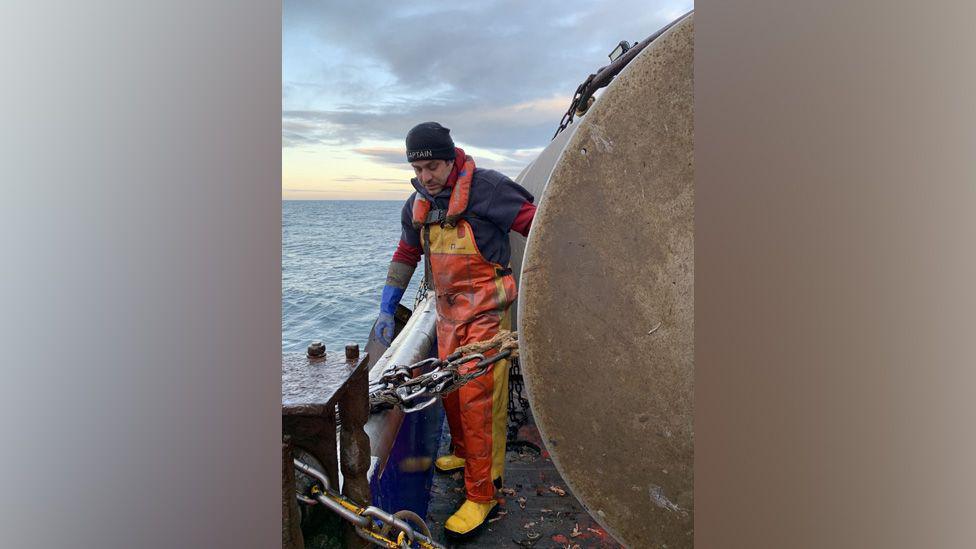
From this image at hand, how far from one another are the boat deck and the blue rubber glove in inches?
41.9

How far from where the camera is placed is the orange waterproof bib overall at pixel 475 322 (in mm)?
3545

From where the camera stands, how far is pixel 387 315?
4.50 m

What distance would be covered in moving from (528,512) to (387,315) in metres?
1.71

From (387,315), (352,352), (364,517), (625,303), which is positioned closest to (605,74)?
(625,303)

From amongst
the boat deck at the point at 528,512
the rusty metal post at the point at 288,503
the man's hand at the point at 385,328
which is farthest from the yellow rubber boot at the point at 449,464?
the rusty metal post at the point at 288,503

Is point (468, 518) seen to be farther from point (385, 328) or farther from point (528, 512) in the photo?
point (385, 328)

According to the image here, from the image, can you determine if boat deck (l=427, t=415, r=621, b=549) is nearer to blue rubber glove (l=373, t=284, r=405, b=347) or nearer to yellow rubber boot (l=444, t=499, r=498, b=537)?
yellow rubber boot (l=444, t=499, r=498, b=537)

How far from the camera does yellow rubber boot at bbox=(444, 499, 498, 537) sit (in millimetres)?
3395

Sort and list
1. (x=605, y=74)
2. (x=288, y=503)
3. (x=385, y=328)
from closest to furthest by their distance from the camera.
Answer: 1. (x=288, y=503)
2. (x=605, y=74)
3. (x=385, y=328)

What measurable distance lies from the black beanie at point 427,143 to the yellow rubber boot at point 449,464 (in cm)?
212

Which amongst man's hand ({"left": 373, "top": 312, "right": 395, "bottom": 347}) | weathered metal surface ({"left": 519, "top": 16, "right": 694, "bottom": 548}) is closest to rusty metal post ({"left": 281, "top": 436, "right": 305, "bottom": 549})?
weathered metal surface ({"left": 519, "top": 16, "right": 694, "bottom": 548})

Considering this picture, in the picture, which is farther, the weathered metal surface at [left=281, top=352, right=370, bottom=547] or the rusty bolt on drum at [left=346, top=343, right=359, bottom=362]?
the rusty bolt on drum at [left=346, top=343, right=359, bottom=362]

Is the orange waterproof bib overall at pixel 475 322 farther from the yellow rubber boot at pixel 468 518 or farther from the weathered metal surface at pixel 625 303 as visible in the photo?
the weathered metal surface at pixel 625 303
